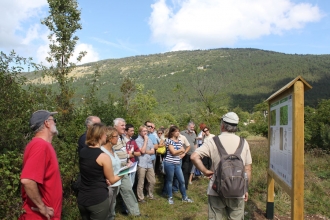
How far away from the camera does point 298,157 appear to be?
354cm

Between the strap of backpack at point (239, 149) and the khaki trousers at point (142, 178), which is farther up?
the strap of backpack at point (239, 149)

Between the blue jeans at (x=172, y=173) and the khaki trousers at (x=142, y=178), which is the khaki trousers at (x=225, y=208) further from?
→ the khaki trousers at (x=142, y=178)

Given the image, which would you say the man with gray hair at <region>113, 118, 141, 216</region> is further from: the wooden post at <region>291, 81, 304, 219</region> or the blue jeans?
the wooden post at <region>291, 81, 304, 219</region>

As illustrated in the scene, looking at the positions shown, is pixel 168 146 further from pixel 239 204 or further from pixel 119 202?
pixel 239 204

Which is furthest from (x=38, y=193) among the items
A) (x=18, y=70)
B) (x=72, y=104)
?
(x=72, y=104)

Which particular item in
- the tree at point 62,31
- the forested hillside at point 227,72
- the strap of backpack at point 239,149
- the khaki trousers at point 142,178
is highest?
the forested hillside at point 227,72

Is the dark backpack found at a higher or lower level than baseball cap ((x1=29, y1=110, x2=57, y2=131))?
lower

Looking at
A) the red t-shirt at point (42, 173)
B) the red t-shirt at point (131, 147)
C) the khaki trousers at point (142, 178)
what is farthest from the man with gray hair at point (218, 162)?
the khaki trousers at point (142, 178)

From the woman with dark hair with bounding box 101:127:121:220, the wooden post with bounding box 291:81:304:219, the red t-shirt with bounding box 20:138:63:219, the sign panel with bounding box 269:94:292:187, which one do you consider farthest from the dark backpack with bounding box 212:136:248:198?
the red t-shirt with bounding box 20:138:63:219

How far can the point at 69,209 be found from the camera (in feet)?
16.2

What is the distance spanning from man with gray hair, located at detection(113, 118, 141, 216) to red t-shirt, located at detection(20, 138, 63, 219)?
8.95 ft

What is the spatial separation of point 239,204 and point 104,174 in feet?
4.98

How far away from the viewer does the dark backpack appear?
3.23 meters

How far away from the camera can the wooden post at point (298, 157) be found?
3523 mm
